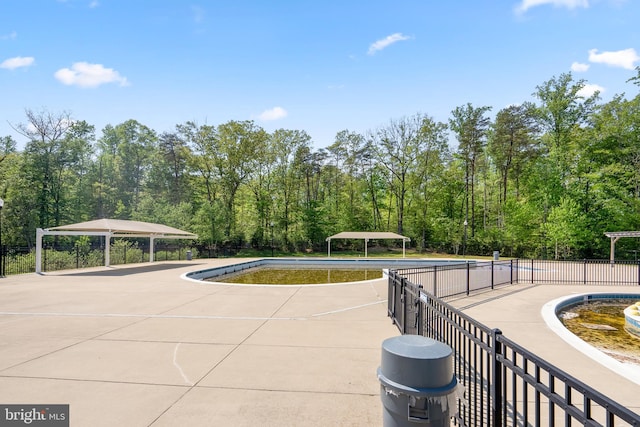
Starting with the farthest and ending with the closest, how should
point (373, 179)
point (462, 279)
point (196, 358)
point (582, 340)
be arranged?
point (373, 179) < point (462, 279) < point (582, 340) < point (196, 358)

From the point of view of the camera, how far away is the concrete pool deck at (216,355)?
362 cm

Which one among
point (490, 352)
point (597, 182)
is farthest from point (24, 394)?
point (597, 182)

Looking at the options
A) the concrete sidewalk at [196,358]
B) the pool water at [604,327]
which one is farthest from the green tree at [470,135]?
the concrete sidewalk at [196,358]

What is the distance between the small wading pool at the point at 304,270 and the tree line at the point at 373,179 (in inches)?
432

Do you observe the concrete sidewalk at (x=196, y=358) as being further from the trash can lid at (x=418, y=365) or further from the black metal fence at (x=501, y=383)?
the trash can lid at (x=418, y=365)

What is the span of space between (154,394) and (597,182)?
35.3 meters

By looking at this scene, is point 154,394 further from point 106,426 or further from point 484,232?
point 484,232

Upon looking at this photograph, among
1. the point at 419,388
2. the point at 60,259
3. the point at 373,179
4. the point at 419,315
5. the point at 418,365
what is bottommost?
the point at 60,259

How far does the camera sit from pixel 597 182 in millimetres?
28266

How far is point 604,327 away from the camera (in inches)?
339
